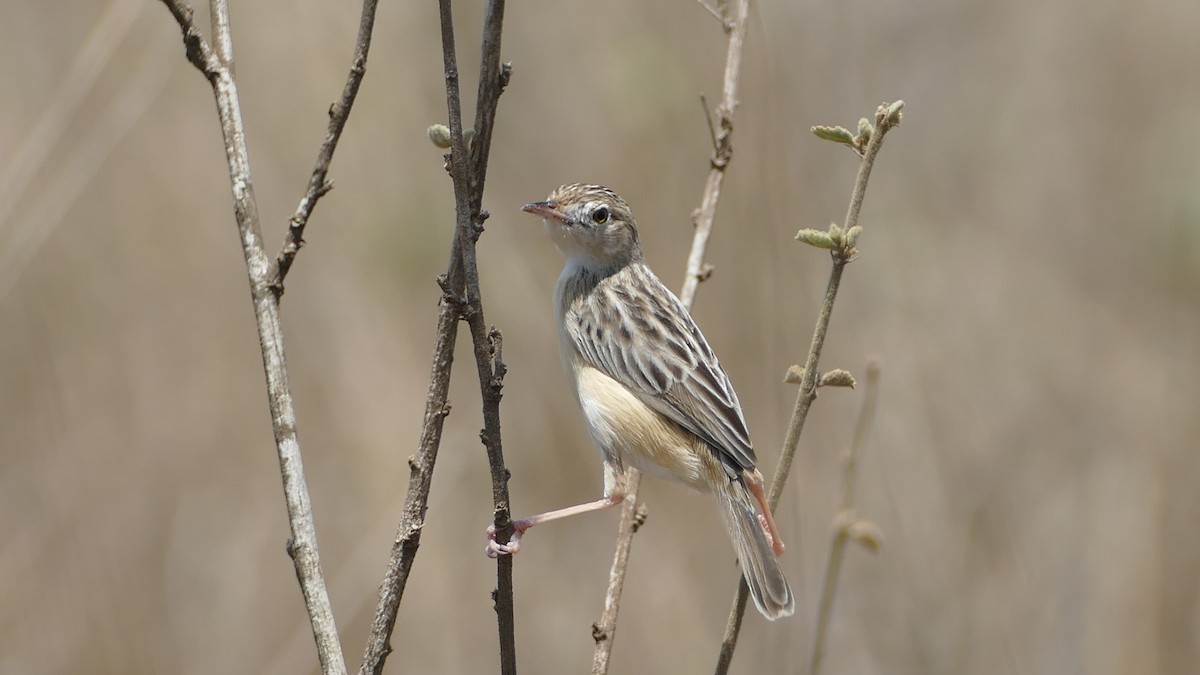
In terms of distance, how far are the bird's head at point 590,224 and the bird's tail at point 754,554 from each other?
50.8 inches

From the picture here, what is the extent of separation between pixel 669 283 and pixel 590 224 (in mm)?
2698

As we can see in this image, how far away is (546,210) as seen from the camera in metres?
4.61

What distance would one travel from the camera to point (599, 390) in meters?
4.34

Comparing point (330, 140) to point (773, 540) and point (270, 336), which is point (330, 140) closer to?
point (270, 336)

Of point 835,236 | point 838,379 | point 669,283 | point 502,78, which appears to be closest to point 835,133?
point 835,236

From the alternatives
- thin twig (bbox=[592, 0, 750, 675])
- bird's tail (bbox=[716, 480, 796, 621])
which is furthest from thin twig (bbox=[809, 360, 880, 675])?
thin twig (bbox=[592, 0, 750, 675])

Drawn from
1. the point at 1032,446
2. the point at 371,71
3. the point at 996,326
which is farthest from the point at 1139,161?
the point at 371,71

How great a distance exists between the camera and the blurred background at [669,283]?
21.4 ft

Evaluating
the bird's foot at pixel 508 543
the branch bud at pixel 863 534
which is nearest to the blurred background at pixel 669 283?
the branch bud at pixel 863 534

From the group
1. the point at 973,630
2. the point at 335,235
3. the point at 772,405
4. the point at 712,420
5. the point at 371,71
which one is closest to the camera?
the point at 712,420

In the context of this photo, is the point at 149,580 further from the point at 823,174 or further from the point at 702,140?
the point at 823,174

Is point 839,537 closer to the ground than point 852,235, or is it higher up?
closer to the ground

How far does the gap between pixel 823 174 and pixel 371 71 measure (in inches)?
120

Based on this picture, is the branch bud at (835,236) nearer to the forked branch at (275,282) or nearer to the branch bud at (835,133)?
the branch bud at (835,133)
